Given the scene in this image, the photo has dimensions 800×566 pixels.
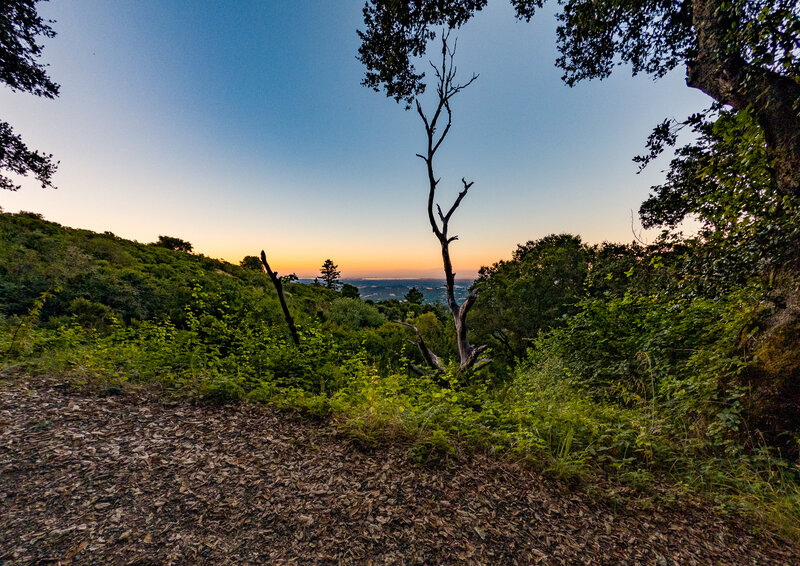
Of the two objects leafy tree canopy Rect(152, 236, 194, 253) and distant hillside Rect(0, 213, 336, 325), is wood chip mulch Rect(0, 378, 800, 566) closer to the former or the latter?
distant hillside Rect(0, 213, 336, 325)

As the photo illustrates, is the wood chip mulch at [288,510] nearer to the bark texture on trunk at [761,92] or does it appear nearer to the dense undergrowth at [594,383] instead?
the dense undergrowth at [594,383]

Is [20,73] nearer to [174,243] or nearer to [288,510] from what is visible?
[288,510]

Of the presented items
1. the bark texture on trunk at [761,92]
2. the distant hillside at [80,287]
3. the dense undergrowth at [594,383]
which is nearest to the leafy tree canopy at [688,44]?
the bark texture on trunk at [761,92]

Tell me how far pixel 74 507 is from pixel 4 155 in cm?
1108

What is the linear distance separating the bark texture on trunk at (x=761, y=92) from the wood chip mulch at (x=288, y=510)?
3720 millimetres

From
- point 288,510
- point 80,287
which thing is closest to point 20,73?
point 80,287

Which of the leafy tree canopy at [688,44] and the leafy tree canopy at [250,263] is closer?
the leafy tree canopy at [688,44]

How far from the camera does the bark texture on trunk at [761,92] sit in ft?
9.66

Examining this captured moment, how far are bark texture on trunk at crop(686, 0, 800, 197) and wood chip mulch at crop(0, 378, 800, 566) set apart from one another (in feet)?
12.2

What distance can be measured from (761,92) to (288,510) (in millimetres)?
5981

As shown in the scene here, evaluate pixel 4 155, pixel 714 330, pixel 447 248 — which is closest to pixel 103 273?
pixel 4 155

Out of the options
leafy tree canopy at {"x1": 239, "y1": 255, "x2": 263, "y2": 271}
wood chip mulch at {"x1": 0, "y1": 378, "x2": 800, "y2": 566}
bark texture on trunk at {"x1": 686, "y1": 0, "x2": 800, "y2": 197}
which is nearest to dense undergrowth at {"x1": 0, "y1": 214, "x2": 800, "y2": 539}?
wood chip mulch at {"x1": 0, "y1": 378, "x2": 800, "y2": 566}

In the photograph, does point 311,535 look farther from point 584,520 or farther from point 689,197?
point 689,197

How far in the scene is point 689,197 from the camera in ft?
14.4
